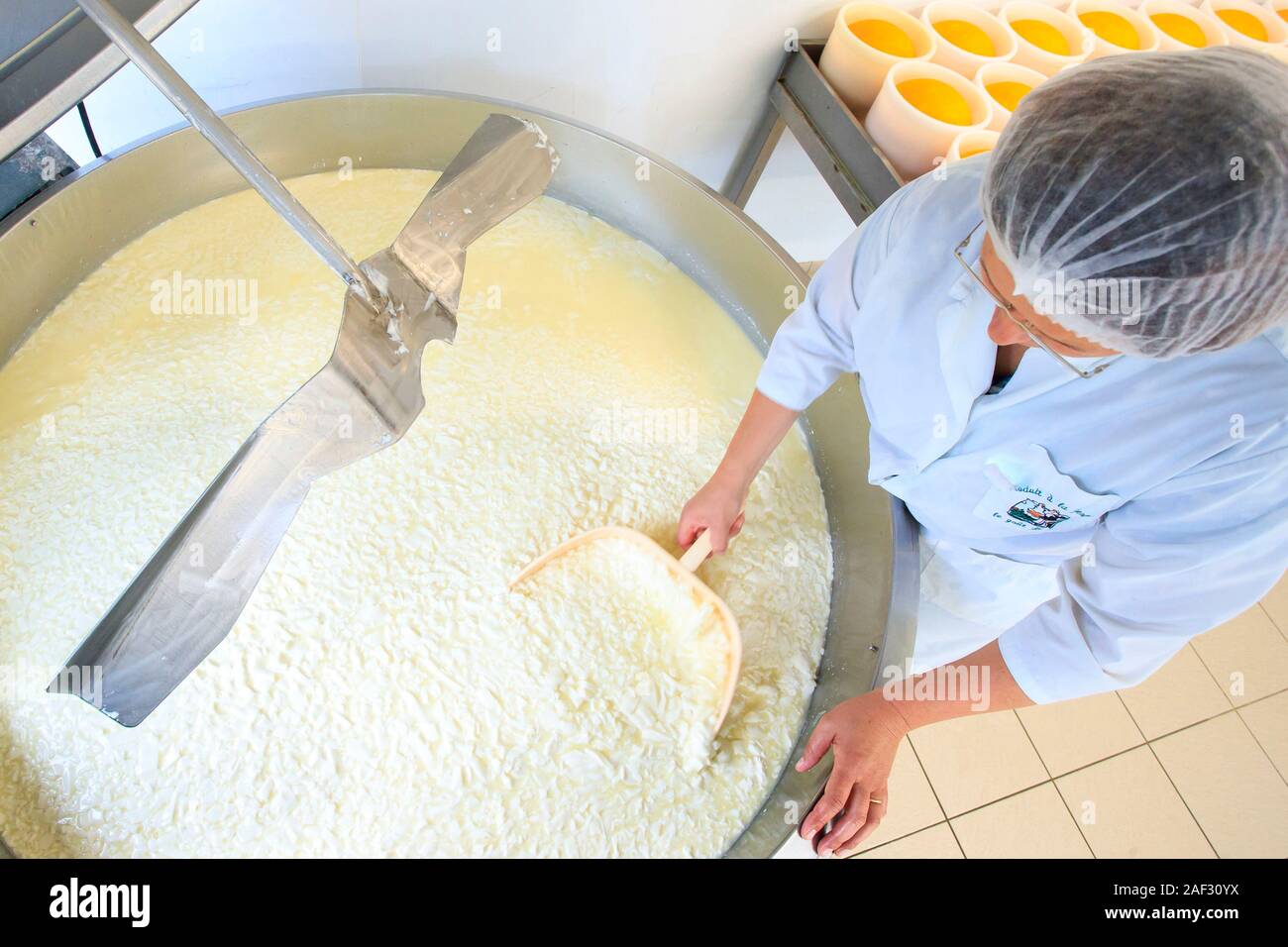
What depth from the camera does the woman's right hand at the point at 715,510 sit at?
115cm

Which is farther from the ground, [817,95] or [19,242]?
[19,242]

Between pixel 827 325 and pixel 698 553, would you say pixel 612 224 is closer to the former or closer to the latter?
pixel 827 325

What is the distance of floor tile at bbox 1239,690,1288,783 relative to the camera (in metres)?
2.20

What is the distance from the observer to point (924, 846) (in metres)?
1.91

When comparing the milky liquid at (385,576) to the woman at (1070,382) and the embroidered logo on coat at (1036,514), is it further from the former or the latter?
the embroidered logo on coat at (1036,514)

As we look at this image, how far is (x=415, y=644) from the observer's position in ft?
3.48

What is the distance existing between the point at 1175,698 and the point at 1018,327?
200 cm

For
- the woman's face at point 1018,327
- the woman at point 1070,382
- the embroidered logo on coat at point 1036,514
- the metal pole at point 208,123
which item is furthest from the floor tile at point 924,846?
the metal pole at point 208,123

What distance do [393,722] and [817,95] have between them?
5.07ft

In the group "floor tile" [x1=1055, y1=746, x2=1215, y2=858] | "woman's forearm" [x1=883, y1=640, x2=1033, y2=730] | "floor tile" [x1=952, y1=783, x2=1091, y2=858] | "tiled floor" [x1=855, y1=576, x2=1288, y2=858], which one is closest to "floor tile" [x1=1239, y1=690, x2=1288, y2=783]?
"tiled floor" [x1=855, y1=576, x2=1288, y2=858]

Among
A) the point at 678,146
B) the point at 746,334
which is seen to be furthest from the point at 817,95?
the point at 746,334

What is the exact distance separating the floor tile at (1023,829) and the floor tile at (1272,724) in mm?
690
